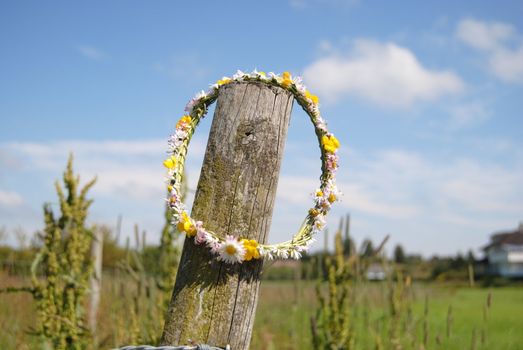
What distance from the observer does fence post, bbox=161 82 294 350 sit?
205 centimetres

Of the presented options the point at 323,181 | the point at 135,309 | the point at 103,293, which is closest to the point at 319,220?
the point at 323,181

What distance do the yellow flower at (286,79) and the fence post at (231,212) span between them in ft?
0.37

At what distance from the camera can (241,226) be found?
2100 millimetres

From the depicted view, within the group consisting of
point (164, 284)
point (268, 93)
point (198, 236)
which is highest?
point (268, 93)

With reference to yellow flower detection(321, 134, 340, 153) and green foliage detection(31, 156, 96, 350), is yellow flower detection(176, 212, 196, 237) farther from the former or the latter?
green foliage detection(31, 156, 96, 350)

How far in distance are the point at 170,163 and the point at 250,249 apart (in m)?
0.59

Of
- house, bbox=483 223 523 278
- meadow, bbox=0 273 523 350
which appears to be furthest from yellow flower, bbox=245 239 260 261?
house, bbox=483 223 523 278

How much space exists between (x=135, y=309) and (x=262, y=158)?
91.4 inches

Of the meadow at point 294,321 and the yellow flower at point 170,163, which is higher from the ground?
the yellow flower at point 170,163

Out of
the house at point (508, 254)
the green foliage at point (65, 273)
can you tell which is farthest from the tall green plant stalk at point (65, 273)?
the house at point (508, 254)

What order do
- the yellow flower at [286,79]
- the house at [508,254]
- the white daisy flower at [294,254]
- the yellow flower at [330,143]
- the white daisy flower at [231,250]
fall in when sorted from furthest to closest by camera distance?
the house at [508,254], the yellow flower at [330,143], the yellow flower at [286,79], the white daisy flower at [294,254], the white daisy flower at [231,250]

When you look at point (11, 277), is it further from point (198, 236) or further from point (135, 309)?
point (198, 236)

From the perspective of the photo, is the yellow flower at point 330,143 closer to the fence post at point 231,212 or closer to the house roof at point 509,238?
the fence post at point 231,212

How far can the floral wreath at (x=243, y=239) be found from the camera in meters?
2.03
